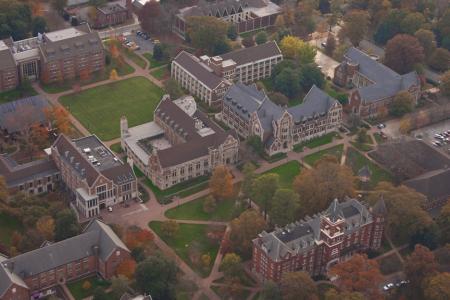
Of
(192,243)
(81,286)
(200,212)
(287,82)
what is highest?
(287,82)

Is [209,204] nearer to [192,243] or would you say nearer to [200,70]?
[192,243]

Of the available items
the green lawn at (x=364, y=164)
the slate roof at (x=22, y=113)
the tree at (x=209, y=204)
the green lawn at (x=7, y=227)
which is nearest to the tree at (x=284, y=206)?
the tree at (x=209, y=204)

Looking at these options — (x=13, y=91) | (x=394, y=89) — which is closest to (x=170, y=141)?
(x=13, y=91)

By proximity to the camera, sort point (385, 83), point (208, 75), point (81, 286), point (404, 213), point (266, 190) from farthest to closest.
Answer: point (385, 83) < point (208, 75) < point (266, 190) < point (404, 213) < point (81, 286)

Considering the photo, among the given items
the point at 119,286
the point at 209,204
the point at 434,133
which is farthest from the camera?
the point at 434,133

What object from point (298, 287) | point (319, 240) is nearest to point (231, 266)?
point (298, 287)

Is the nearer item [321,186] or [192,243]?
[192,243]

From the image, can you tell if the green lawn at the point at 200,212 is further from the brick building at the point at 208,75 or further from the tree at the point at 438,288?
the tree at the point at 438,288

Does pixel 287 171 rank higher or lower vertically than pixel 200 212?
lower
